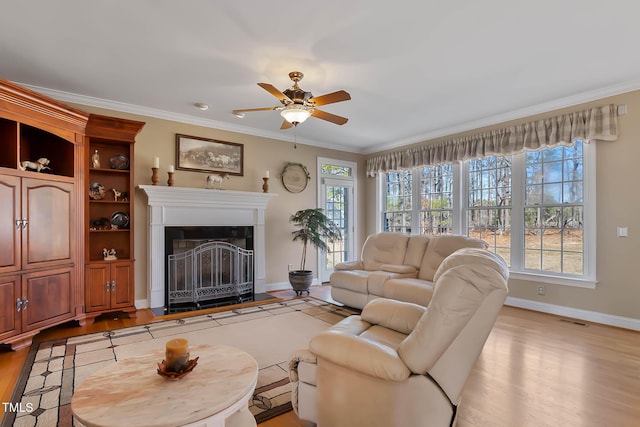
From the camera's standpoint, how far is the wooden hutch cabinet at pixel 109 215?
371cm

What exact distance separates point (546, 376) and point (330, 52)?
313 centimetres

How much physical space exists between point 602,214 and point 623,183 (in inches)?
15.4

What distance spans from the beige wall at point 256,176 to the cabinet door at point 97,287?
0.47 m

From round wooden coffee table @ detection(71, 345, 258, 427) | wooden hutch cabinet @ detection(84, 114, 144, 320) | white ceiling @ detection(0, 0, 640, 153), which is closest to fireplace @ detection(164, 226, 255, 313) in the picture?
wooden hutch cabinet @ detection(84, 114, 144, 320)

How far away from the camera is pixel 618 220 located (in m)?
3.63

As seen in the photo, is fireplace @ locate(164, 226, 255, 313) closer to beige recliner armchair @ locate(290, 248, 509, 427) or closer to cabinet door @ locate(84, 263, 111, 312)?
cabinet door @ locate(84, 263, 111, 312)

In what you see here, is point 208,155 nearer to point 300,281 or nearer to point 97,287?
point 97,287

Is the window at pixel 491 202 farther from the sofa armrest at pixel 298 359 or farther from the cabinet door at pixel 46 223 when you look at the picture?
the cabinet door at pixel 46 223

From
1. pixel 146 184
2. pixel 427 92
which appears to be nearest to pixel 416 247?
pixel 427 92

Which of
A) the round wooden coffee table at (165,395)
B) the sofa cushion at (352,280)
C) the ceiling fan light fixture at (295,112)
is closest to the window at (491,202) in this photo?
the sofa cushion at (352,280)

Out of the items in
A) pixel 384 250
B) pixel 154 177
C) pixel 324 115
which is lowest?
pixel 384 250

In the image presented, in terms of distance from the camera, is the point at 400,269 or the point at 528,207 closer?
the point at 400,269

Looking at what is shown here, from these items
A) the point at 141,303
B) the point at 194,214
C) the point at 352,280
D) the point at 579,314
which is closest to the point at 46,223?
the point at 141,303

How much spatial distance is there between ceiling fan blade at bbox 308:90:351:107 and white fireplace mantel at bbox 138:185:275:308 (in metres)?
2.34
